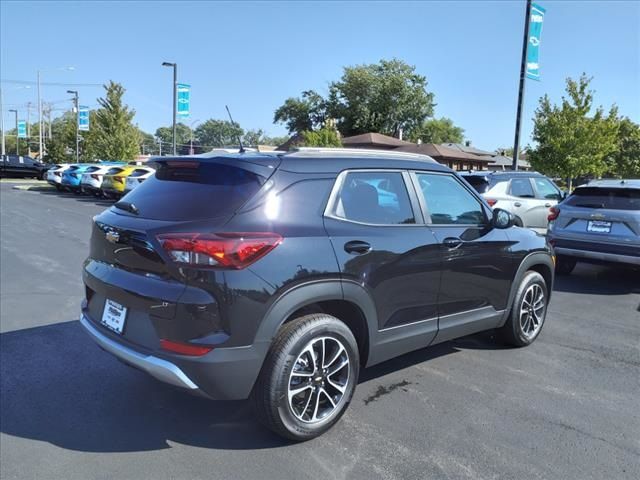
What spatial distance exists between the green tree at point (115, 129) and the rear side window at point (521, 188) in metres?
30.5

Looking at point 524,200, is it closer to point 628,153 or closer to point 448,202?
point 448,202

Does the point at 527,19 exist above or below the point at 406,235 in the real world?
above

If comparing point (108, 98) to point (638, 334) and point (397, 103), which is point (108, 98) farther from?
point (638, 334)

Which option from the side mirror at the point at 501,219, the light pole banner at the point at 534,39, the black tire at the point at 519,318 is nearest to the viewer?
the side mirror at the point at 501,219

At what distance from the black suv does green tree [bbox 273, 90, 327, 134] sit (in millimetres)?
53625

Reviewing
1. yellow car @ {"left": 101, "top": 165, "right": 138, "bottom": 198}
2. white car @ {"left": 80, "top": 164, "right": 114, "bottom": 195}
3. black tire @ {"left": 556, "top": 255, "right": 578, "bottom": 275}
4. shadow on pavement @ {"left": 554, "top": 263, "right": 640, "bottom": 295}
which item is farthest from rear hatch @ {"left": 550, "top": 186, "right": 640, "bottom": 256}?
white car @ {"left": 80, "top": 164, "right": 114, "bottom": 195}

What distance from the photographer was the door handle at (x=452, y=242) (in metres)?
3.82

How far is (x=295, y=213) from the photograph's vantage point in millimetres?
2996

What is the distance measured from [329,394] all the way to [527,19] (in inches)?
559

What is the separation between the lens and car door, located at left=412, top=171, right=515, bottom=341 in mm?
3857

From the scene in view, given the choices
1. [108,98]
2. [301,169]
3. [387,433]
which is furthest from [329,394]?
[108,98]

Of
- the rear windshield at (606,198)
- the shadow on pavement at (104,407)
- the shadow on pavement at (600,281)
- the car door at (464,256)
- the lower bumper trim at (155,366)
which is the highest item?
the rear windshield at (606,198)

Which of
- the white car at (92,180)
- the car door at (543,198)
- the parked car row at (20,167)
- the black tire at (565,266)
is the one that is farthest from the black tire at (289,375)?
the parked car row at (20,167)

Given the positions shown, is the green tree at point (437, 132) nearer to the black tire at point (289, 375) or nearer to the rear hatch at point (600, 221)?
the rear hatch at point (600, 221)
